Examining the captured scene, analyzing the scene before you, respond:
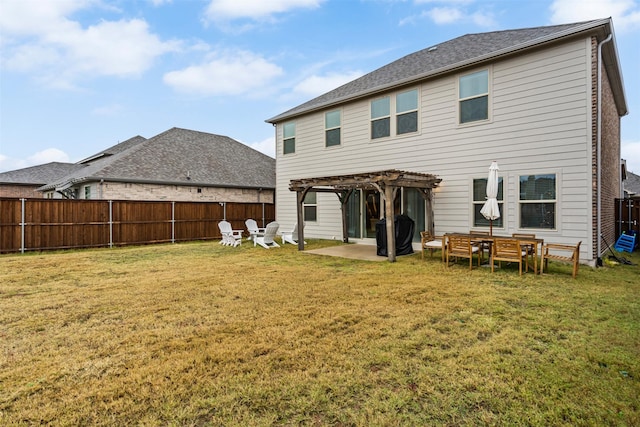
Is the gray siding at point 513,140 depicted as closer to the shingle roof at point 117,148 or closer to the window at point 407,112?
the window at point 407,112

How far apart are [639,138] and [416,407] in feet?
67.0

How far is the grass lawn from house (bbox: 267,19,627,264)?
8.77ft

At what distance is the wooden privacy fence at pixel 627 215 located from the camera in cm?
1080

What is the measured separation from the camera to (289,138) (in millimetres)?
13867

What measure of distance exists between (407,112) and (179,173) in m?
12.3

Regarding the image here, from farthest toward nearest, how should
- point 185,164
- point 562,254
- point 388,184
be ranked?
point 185,164 < point 388,184 < point 562,254

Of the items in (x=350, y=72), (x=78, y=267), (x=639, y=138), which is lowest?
(x=78, y=267)

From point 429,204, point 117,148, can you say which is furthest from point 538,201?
point 117,148

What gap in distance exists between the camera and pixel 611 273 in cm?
663

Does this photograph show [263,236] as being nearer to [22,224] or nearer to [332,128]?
[332,128]

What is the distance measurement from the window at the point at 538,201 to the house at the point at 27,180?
99.6 ft

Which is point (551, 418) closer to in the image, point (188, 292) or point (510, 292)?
point (510, 292)

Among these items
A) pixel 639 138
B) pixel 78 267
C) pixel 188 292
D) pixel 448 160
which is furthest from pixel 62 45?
pixel 639 138

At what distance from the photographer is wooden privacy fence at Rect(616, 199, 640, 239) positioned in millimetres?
10797
